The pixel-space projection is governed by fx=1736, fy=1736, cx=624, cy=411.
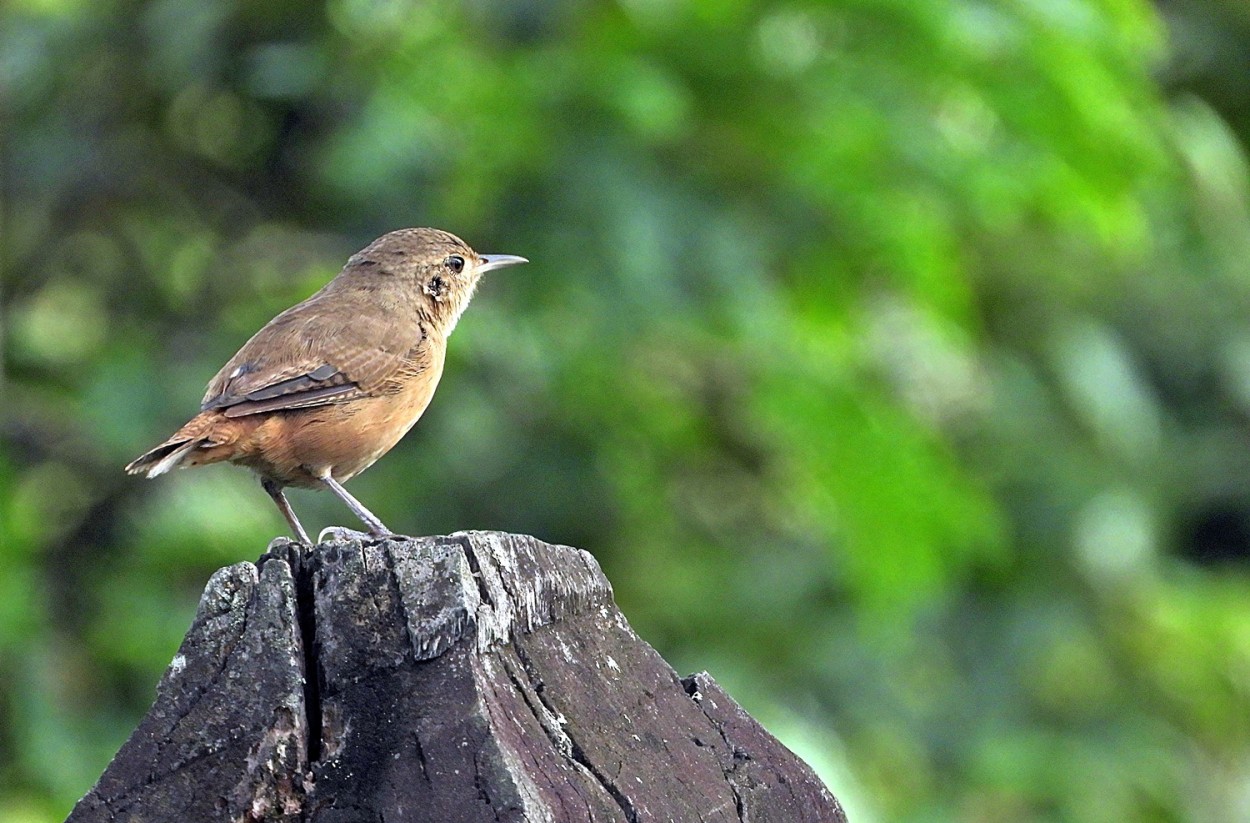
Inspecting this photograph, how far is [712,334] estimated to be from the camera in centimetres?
646

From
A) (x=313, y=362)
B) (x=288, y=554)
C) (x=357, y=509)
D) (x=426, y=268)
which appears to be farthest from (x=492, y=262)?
(x=288, y=554)

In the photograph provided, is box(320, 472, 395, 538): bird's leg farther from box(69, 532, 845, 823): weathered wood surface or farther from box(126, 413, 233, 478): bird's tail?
box(69, 532, 845, 823): weathered wood surface

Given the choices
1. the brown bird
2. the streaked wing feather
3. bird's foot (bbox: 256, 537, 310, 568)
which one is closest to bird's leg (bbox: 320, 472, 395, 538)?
the brown bird

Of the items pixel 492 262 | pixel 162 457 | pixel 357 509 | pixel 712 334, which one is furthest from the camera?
pixel 712 334

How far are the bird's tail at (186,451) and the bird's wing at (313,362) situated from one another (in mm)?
89

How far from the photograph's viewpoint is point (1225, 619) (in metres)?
8.48

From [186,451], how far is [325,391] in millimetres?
473

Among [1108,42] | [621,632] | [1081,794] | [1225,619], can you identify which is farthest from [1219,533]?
[621,632]

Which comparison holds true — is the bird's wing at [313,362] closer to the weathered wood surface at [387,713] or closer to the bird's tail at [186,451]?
the bird's tail at [186,451]

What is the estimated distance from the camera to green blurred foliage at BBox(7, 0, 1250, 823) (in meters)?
6.13

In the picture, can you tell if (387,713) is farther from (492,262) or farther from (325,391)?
(492,262)

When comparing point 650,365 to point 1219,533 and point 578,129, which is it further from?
point 1219,533

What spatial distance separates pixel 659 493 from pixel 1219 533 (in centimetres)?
473

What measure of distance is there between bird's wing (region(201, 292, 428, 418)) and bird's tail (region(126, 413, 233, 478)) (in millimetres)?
89
